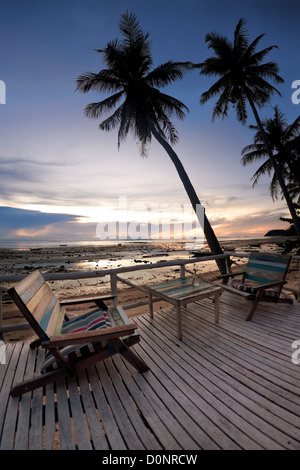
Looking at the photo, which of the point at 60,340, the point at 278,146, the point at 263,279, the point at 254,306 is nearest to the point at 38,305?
the point at 60,340

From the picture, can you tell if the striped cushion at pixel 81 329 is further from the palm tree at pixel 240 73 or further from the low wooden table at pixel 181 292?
the palm tree at pixel 240 73

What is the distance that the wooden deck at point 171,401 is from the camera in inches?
58.2

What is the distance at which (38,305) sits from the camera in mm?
2117

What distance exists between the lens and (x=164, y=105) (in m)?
11.3

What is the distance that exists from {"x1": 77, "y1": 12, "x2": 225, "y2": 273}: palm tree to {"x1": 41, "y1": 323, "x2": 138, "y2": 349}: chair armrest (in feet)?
27.3

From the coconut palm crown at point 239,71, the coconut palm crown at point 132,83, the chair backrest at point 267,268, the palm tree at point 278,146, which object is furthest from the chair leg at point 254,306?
the palm tree at point 278,146

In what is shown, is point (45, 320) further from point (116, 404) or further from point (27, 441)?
point (116, 404)

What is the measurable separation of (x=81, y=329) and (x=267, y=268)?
3.72m

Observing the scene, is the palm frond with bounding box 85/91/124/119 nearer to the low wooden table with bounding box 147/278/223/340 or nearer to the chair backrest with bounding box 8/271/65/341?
the low wooden table with bounding box 147/278/223/340

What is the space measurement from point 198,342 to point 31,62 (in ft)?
28.2

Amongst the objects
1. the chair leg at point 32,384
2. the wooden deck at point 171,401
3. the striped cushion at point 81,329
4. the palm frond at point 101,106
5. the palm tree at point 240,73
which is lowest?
the wooden deck at point 171,401

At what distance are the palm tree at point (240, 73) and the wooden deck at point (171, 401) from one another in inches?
481

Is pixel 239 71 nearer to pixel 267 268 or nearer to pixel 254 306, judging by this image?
pixel 267 268
